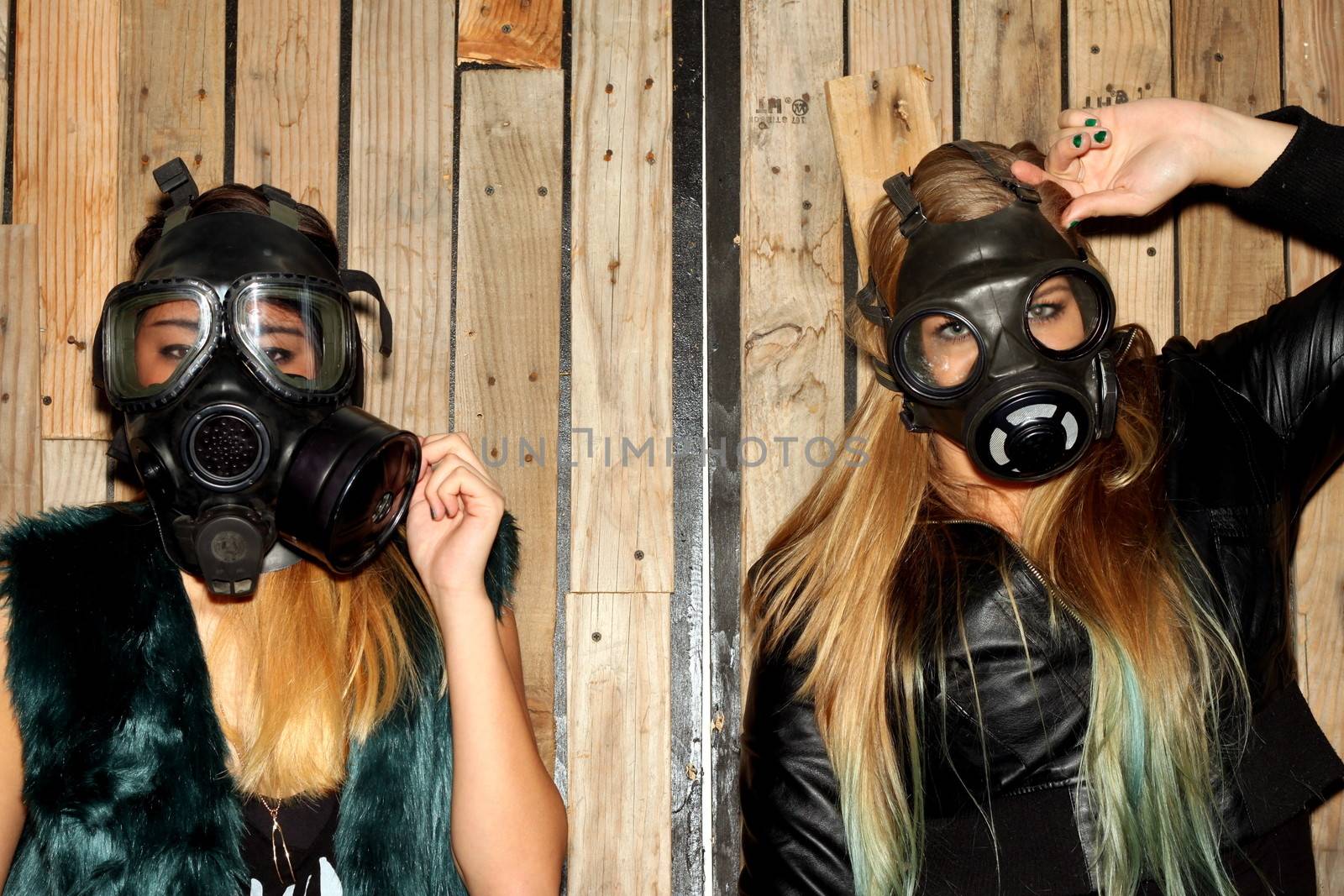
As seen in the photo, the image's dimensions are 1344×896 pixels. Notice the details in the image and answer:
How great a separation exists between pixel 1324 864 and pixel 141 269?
7.49 ft

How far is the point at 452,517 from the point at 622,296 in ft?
2.22

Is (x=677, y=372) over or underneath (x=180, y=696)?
over

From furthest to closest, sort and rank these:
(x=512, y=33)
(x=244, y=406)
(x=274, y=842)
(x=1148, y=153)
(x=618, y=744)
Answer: (x=512, y=33) → (x=618, y=744) → (x=1148, y=153) → (x=274, y=842) → (x=244, y=406)

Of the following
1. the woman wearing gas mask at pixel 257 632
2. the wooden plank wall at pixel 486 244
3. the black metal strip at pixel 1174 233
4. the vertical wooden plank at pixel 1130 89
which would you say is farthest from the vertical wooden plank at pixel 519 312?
the black metal strip at pixel 1174 233

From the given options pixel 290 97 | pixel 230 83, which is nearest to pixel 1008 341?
pixel 290 97

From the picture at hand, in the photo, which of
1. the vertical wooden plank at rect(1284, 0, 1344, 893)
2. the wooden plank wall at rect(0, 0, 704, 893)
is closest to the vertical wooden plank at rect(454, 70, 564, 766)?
the wooden plank wall at rect(0, 0, 704, 893)

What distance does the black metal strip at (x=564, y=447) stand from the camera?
7.17 ft

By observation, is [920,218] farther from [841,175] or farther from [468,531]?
[468,531]

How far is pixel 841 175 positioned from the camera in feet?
7.45

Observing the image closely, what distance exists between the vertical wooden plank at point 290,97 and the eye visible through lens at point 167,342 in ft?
2.30

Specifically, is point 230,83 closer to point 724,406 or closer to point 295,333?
point 295,333

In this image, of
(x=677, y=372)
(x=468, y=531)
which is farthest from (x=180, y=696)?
(x=677, y=372)

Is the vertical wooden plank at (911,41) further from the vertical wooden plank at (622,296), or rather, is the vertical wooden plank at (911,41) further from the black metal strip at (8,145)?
the black metal strip at (8,145)

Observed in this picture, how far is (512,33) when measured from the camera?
2.28 m
